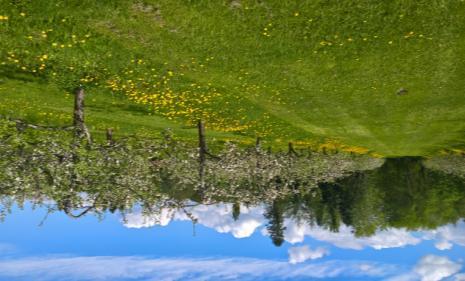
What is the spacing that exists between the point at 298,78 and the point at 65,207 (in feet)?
44.2

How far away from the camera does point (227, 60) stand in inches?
936

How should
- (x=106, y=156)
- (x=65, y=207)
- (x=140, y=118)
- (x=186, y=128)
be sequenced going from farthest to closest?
(x=186, y=128), (x=140, y=118), (x=106, y=156), (x=65, y=207)

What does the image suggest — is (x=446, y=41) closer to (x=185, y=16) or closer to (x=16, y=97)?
(x=185, y=16)

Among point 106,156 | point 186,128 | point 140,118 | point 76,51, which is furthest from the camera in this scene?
point 186,128

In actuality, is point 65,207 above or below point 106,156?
below

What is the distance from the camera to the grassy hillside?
21016 millimetres

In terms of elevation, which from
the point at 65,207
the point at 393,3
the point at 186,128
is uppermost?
the point at 393,3

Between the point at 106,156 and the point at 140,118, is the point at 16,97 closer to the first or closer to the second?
the point at 140,118

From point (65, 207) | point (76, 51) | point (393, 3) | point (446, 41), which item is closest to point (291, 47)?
point (393, 3)

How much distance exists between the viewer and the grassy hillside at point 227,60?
68.9 ft

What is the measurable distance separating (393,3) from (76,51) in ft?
45.9

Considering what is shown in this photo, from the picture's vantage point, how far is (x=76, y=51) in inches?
861

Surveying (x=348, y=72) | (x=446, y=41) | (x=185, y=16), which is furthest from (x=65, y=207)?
(x=446, y=41)

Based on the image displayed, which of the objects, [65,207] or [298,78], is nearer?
[65,207]
